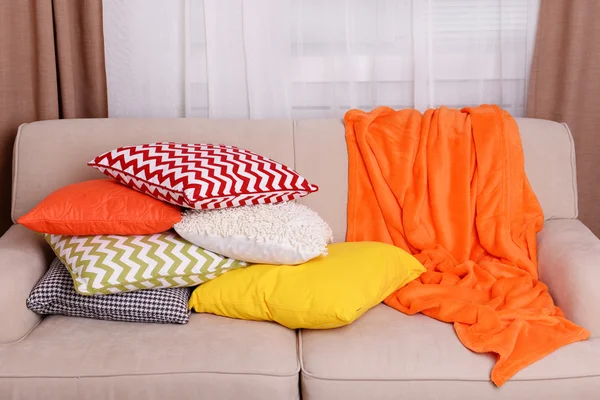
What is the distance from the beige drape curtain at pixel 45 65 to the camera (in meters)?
2.30

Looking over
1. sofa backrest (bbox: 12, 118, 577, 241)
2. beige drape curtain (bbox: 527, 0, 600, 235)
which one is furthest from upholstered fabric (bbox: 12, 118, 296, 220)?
beige drape curtain (bbox: 527, 0, 600, 235)

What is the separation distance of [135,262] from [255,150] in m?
0.62

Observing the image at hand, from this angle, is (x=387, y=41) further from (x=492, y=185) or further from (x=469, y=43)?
(x=492, y=185)

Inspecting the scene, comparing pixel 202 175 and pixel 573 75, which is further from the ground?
pixel 573 75

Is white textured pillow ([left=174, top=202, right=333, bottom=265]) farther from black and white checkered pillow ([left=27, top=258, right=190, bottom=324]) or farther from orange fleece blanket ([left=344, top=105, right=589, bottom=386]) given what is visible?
orange fleece blanket ([left=344, top=105, right=589, bottom=386])

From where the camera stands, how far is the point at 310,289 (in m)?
1.68

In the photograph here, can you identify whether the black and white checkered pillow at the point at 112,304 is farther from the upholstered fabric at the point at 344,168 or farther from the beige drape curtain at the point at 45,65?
the beige drape curtain at the point at 45,65

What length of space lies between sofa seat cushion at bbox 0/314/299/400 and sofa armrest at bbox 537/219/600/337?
713 mm

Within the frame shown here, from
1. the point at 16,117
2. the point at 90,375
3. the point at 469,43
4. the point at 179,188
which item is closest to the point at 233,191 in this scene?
the point at 179,188

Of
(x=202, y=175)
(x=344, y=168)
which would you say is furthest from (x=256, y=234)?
(x=344, y=168)

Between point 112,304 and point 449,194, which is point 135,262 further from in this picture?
point 449,194

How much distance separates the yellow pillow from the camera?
5.41ft

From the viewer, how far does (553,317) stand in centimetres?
172

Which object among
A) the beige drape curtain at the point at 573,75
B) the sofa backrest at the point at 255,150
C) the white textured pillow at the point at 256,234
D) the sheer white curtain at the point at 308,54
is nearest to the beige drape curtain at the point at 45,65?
the sheer white curtain at the point at 308,54
